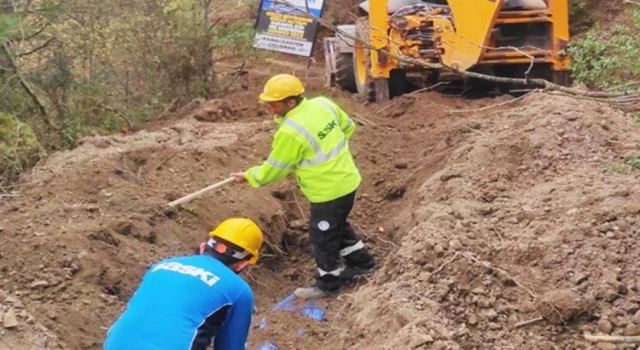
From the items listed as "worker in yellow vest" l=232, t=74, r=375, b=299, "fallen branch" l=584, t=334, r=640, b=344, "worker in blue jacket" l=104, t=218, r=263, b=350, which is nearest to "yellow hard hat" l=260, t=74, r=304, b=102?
"worker in yellow vest" l=232, t=74, r=375, b=299

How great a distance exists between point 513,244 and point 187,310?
242 centimetres

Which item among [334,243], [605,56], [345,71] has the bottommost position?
[345,71]

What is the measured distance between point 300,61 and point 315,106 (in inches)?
569

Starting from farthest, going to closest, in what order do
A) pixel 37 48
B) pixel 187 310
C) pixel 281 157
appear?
1. pixel 37 48
2. pixel 281 157
3. pixel 187 310

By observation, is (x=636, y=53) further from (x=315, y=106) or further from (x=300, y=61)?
(x=300, y=61)

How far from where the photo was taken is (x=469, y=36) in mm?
10875

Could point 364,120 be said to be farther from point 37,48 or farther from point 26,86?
point 37,48

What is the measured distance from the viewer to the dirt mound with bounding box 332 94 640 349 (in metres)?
4.84

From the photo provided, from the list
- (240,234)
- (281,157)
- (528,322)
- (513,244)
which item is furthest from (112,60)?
(528,322)

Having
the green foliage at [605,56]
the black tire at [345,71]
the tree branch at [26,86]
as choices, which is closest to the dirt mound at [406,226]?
the green foliage at [605,56]

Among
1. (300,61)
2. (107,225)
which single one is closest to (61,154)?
(107,225)

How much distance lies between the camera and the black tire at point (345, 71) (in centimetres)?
1420

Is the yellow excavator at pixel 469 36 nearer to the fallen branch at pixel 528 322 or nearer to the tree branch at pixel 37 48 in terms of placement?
the tree branch at pixel 37 48

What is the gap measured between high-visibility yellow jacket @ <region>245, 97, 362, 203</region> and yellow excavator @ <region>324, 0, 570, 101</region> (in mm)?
4057
